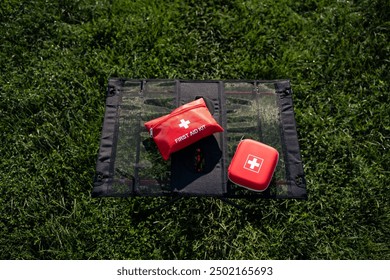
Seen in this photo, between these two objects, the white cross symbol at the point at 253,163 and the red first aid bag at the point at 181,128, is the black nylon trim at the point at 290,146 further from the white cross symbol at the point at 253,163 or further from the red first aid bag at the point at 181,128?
the red first aid bag at the point at 181,128

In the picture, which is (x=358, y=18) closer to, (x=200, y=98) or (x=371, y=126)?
(x=371, y=126)

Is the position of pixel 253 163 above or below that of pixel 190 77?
above

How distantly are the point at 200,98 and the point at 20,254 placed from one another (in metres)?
2.53

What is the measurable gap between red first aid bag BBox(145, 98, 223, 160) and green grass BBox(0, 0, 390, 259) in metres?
0.90

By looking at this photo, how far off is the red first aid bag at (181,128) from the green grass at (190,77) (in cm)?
90

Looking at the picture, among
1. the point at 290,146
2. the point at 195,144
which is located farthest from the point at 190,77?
the point at 290,146

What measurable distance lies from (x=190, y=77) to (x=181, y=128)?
5.33 feet

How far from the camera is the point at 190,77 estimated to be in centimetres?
525

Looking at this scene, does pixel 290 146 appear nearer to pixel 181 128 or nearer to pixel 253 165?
pixel 253 165

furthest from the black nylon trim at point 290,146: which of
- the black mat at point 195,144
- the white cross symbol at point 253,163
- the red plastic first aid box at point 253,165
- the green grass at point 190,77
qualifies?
the green grass at point 190,77

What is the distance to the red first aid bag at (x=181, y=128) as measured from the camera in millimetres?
3787

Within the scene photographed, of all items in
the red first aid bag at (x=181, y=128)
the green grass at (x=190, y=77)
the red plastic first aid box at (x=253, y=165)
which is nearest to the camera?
the red plastic first aid box at (x=253, y=165)

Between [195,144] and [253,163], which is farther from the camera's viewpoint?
[195,144]

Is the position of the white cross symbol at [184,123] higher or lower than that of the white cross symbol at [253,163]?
higher
